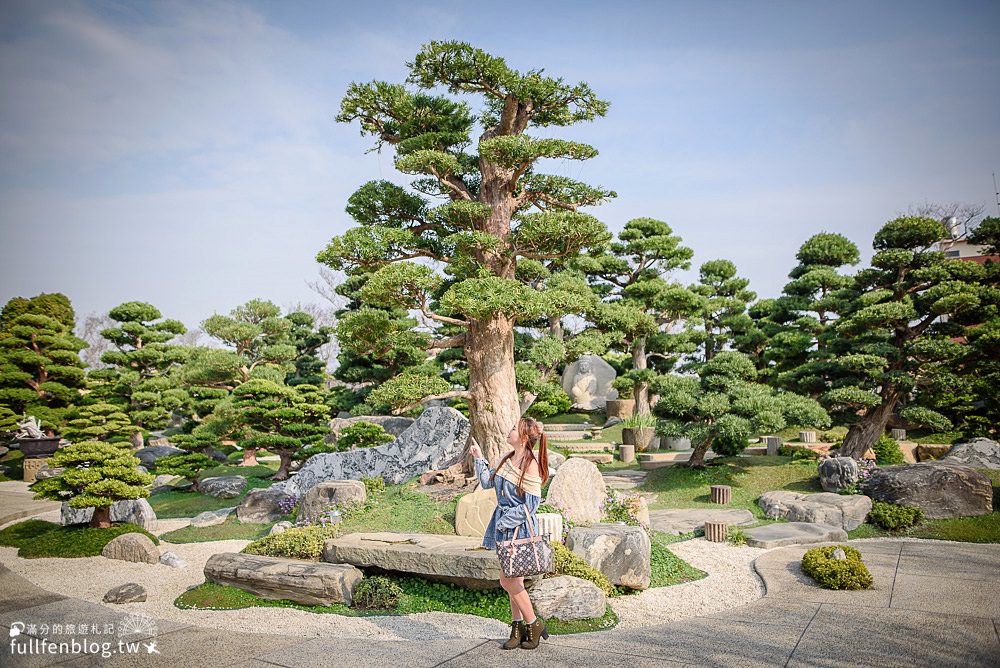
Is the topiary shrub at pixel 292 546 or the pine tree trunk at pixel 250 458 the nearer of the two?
the topiary shrub at pixel 292 546

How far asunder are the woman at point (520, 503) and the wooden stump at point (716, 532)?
5.91 m

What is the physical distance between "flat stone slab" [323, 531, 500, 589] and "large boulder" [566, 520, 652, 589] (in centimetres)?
134

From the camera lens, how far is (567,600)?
20.0 feet

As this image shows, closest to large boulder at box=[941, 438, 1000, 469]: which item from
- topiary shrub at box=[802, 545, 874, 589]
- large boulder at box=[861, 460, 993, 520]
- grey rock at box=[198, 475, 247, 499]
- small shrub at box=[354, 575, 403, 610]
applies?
large boulder at box=[861, 460, 993, 520]

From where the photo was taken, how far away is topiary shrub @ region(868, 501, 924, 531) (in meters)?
10.1

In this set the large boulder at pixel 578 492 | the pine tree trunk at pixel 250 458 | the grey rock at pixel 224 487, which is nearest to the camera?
the large boulder at pixel 578 492

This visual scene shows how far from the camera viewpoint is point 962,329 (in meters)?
13.7

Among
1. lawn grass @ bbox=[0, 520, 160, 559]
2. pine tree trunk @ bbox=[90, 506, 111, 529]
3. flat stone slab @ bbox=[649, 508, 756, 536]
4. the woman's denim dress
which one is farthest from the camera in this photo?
flat stone slab @ bbox=[649, 508, 756, 536]

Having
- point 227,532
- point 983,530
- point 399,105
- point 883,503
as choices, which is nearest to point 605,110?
point 399,105

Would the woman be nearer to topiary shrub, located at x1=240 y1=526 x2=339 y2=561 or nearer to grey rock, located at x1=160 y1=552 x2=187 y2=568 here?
→ topiary shrub, located at x1=240 y1=526 x2=339 y2=561

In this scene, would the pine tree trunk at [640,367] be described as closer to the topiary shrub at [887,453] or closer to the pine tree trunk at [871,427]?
the pine tree trunk at [871,427]

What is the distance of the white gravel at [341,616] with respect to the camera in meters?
5.99

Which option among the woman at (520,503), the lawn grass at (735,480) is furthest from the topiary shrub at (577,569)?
the lawn grass at (735,480)

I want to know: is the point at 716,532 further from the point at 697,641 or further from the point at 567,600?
the point at 697,641
